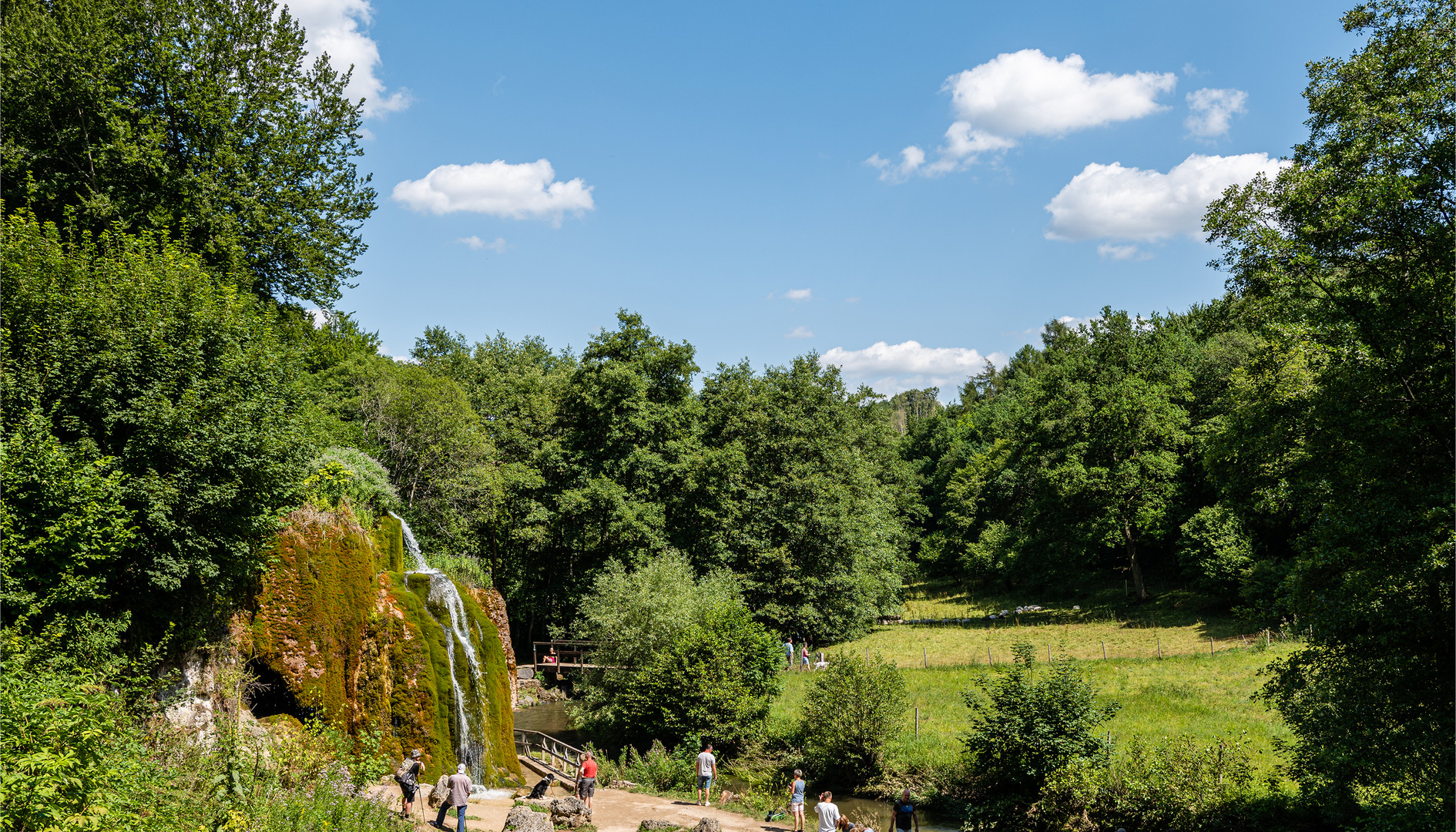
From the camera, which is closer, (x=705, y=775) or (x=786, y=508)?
(x=705, y=775)

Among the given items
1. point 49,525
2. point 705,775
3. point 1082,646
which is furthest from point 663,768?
point 1082,646

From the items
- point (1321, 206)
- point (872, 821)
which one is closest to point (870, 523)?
point (872, 821)

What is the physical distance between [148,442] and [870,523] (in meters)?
37.0

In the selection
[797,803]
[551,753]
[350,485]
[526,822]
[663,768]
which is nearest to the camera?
[526,822]

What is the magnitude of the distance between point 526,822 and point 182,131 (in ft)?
61.9

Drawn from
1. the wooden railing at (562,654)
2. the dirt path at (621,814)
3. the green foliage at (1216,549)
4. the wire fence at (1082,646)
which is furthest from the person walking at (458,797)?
the green foliage at (1216,549)

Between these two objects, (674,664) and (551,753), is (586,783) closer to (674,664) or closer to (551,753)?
(551,753)

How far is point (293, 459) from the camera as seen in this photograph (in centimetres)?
1430

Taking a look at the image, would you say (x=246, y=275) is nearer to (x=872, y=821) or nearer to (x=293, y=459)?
(x=293, y=459)

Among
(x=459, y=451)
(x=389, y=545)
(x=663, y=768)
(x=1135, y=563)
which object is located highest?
(x=459, y=451)

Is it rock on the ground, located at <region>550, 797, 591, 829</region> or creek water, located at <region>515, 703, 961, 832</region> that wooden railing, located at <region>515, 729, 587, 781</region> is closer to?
creek water, located at <region>515, 703, 961, 832</region>

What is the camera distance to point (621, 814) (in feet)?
59.7

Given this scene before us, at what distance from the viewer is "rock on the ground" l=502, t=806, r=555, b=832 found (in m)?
14.2

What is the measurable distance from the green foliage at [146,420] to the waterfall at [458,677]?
5570 mm
